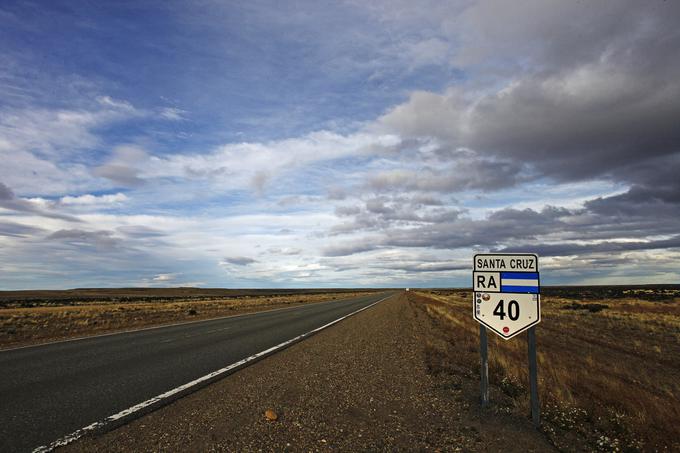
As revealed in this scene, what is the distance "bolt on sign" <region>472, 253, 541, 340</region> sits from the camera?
5.30 m

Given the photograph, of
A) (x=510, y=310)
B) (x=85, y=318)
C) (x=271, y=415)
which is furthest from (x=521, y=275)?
(x=85, y=318)

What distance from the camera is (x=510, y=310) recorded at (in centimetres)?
548

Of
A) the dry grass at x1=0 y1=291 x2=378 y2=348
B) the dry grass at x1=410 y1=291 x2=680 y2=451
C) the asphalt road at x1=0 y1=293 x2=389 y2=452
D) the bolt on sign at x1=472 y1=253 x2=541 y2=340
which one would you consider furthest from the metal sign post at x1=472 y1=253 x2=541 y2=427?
the dry grass at x1=0 y1=291 x2=378 y2=348

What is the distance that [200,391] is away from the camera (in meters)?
6.68

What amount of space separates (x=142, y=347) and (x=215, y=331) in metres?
4.37

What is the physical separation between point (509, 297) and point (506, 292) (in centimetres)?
8

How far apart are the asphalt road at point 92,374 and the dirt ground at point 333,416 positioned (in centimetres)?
78

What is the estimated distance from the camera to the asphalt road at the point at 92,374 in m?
5.11

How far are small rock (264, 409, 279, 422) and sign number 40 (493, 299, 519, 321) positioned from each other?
3375mm

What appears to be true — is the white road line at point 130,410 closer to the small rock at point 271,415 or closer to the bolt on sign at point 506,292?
the small rock at point 271,415

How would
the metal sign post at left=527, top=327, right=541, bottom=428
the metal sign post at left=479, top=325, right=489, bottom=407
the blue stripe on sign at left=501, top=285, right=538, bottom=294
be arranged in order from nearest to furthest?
1. the metal sign post at left=527, top=327, right=541, bottom=428
2. the blue stripe on sign at left=501, top=285, right=538, bottom=294
3. the metal sign post at left=479, top=325, right=489, bottom=407

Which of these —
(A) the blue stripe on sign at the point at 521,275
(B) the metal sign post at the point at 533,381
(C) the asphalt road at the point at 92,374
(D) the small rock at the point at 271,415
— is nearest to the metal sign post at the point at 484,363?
(B) the metal sign post at the point at 533,381

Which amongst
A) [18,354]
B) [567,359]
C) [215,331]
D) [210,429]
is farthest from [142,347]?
[567,359]

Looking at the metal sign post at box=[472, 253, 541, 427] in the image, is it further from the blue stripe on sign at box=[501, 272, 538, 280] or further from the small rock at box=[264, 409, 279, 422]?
the small rock at box=[264, 409, 279, 422]
